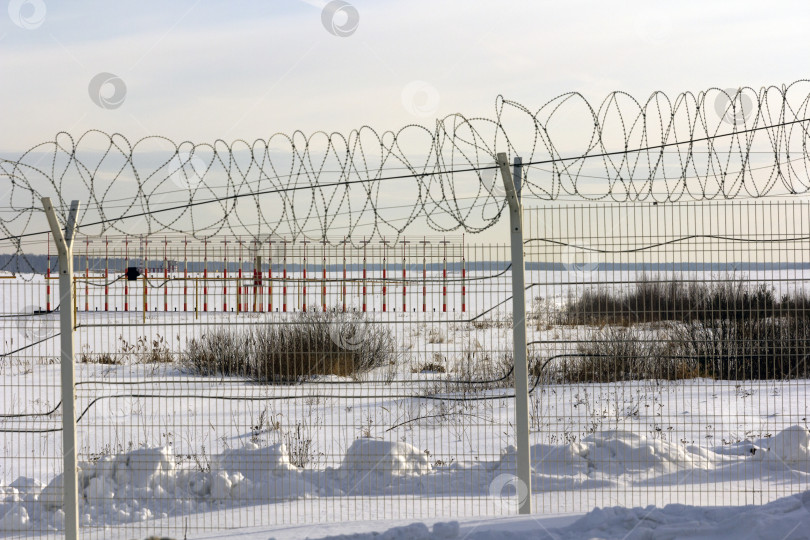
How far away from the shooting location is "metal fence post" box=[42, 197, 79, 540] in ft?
22.7

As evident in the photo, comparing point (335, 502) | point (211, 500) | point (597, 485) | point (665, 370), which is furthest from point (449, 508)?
point (665, 370)

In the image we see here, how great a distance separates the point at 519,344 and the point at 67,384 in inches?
153

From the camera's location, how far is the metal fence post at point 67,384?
693 centimetres

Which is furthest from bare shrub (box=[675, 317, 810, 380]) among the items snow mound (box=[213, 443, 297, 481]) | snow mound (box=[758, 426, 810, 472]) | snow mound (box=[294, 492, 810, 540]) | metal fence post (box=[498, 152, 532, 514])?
snow mound (box=[213, 443, 297, 481])

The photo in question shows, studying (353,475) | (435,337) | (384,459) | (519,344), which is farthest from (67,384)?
(435,337)

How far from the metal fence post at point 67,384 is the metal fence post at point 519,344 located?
376 cm

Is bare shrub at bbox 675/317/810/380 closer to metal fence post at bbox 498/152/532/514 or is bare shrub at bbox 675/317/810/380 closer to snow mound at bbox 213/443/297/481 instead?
metal fence post at bbox 498/152/532/514

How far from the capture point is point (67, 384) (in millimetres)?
7035

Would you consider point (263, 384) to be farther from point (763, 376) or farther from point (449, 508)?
point (763, 376)

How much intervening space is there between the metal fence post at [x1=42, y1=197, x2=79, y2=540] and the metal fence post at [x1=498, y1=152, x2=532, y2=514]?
3.76 meters

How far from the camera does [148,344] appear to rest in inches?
888

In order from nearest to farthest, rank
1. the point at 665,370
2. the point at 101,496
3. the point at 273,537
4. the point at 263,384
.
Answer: the point at 273,537, the point at 101,496, the point at 263,384, the point at 665,370

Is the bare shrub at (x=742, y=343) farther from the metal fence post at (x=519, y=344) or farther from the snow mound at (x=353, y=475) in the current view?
the metal fence post at (x=519, y=344)

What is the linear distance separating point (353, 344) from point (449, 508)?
26.3 feet
